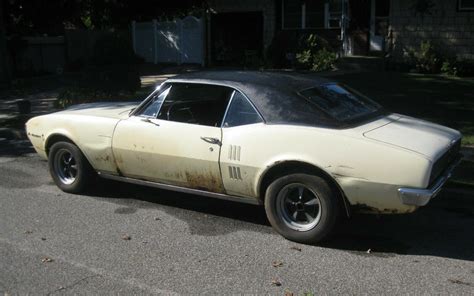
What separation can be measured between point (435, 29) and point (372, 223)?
14680mm

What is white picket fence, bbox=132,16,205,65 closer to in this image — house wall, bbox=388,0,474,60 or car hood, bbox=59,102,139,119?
house wall, bbox=388,0,474,60

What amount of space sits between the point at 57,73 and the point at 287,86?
62.4 ft

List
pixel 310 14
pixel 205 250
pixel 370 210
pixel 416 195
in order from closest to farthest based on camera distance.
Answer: pixel 416 195, pixel 370 210, pixel 205 250, pixel 310 14

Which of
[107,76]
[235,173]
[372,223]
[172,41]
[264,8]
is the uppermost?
[264,8]

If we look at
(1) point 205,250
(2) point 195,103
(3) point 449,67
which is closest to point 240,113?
(2) point 195,103

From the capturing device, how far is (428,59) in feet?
57.6

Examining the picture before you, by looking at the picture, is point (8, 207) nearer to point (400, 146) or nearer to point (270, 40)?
point (400, 146)

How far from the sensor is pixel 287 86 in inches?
208

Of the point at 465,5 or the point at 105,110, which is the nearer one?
the point at 105,110

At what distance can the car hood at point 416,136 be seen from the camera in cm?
459

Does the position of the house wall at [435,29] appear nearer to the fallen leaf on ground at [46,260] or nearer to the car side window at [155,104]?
the car side window at [155,104]

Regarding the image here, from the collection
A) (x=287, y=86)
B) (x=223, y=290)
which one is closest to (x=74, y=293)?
(x=223, y=290)

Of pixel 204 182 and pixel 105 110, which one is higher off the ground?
pixel 105 110

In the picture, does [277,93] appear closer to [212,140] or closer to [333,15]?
[212,140]
